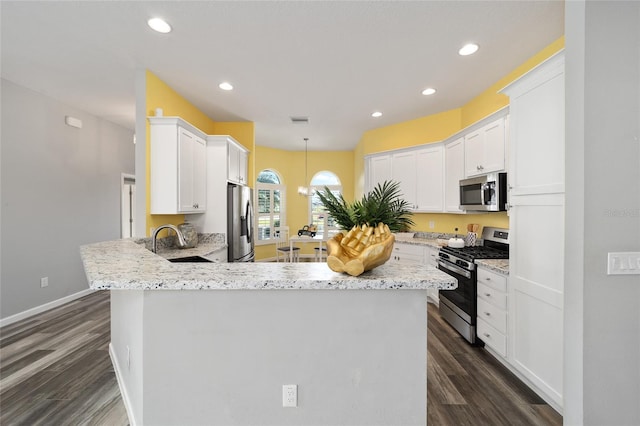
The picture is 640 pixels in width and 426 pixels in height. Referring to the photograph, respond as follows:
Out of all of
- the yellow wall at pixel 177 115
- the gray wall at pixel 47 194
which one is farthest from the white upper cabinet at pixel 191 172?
the gray wall at pixel 47 194

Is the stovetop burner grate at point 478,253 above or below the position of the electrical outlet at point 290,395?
above

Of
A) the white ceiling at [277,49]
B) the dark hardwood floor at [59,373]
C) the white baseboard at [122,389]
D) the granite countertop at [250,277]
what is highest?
the white ceiling at [277,49]

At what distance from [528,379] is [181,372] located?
7.86 feet

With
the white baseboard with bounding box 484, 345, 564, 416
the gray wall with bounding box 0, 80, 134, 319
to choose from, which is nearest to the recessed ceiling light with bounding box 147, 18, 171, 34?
the gray wall with bounding box 0, 80, 134, 319

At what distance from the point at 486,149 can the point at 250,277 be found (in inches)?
124

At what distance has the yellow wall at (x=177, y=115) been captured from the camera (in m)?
3.23

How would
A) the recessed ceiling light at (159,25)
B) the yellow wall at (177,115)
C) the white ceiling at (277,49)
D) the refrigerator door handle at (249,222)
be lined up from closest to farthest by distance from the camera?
the white ceiling at (277,49), the recessed ceiling light at (159,25), the yellow wall at (177,115), the refrigerator door handle at (249,222)

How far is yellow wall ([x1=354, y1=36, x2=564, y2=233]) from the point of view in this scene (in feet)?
11.1

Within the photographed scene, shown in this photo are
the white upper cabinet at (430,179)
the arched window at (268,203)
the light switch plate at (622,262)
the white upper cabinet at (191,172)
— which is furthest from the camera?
the arched window at (268,203)

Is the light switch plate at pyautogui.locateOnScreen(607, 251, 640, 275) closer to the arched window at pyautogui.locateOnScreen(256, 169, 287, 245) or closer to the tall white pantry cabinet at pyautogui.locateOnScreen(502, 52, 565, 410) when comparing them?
the tall white pantry cabinet at pyautogui.locateOnScreen(502, 52, 565, 410)

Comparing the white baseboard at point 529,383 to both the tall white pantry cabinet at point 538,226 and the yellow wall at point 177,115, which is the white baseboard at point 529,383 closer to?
the tall white pantry cabinet at point 538,226

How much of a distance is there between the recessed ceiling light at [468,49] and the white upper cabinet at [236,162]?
302 centimetres

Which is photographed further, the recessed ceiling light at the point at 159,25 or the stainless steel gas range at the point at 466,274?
the stainless steel gas range at the point at 466,274

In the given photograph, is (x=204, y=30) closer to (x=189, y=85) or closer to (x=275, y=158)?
(x=189, y=85)
